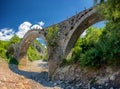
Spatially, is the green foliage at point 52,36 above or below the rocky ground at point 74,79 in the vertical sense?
above

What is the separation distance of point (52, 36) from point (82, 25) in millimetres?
2660

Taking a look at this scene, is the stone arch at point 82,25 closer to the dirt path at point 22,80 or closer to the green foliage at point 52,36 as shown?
the green foliage at point 52,36

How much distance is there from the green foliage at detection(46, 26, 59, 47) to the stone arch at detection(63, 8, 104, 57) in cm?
111

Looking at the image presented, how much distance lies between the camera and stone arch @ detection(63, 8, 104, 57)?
47.4 ft

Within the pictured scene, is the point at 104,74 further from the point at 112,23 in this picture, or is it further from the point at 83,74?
the point at 112,23

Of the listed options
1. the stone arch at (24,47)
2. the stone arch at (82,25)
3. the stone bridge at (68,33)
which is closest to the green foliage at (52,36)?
the stone bridge at (68,33)

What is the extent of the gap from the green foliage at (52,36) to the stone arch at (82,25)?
3.65 feet

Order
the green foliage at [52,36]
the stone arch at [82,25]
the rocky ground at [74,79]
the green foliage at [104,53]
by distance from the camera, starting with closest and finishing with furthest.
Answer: the rocky ground at [74,79]
the green foliage at [104,53]
the stone arch at [82,25]
the green foliage at [52,36]

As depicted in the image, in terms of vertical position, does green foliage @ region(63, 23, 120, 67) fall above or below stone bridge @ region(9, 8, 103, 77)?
below

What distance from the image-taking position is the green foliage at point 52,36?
1692 cm

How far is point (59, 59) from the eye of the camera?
16266 millimetres

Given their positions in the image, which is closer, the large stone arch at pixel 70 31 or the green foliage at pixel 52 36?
the large stone arch at pixel 70 31

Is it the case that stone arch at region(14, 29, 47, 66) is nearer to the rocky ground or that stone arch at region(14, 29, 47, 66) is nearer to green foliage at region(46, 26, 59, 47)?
green foliage at region(46, 26, 59, 47)

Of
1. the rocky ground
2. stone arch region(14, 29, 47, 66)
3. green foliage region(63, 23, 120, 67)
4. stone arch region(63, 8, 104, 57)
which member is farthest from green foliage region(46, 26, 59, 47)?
stone arch region(14, 29, 47, 66)
